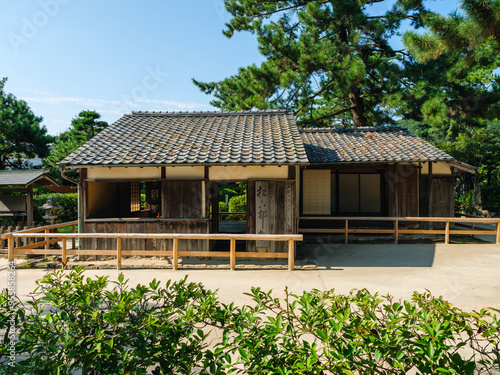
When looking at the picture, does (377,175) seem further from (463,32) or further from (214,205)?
(463,32)

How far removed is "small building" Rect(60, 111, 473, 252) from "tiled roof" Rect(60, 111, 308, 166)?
31 mm

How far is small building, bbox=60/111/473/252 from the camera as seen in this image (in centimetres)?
748

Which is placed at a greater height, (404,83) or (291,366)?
(404,83)

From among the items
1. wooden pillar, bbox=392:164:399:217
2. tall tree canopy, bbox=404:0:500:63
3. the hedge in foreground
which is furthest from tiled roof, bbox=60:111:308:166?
the hedge in foreground

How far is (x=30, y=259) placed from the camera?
772 centimetres

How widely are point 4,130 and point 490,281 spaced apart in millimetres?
26691

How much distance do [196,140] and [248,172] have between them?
82.0 inches

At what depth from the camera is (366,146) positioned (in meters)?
11.1

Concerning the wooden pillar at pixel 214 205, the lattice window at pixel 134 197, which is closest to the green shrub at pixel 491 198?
the wooden pillar at pixel 214 205

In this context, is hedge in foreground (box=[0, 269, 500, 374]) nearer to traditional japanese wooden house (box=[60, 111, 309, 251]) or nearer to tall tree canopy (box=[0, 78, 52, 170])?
traditional japanese wooden house (box=[60, 111, 309, 251])

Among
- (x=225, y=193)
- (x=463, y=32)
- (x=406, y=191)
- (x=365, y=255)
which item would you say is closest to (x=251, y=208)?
(x=365, y=255)

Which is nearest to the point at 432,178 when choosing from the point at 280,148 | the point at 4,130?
the point at 280,148

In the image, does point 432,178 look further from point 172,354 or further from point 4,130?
point 4,130

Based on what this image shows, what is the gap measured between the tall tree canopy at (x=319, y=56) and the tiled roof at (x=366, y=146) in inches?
80.6
